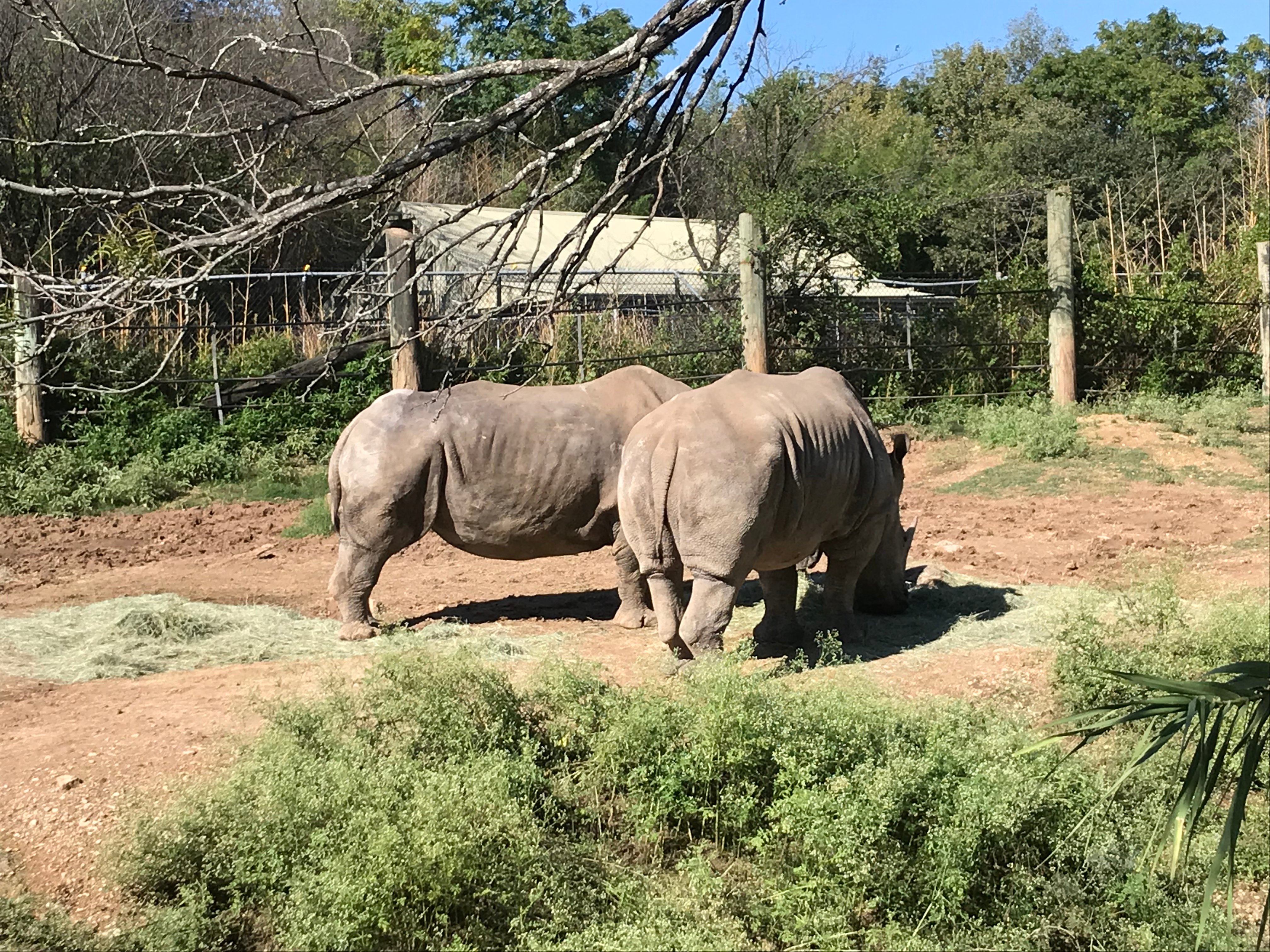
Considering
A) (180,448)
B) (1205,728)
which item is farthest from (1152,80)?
(1205,728)

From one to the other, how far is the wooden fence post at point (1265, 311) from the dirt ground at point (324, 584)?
3.76 m

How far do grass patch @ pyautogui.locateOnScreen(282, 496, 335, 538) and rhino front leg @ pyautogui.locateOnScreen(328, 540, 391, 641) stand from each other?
3.00 meters

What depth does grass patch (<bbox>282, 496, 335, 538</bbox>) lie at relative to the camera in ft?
37.4

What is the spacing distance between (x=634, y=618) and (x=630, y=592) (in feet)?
0.54

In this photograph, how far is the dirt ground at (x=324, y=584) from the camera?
207 inches

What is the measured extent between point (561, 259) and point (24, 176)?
7.41 m

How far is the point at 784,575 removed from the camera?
301 inches

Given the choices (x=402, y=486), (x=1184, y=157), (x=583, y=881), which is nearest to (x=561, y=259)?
(x=402, y=486)

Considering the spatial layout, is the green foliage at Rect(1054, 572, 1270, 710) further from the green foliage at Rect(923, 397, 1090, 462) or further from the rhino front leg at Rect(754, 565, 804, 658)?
the green foliage at Rect(923, 397, 1090, 462)

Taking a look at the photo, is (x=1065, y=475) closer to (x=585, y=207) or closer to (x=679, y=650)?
(x=679, y=650)

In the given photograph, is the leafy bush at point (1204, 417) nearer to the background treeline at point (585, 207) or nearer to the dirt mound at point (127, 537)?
the background treeline at point (585, 207)

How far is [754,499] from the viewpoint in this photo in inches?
266

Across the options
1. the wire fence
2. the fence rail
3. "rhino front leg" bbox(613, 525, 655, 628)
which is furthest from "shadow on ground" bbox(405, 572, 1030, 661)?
the fence rail

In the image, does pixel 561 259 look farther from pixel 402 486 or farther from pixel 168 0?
pixel 402 486
